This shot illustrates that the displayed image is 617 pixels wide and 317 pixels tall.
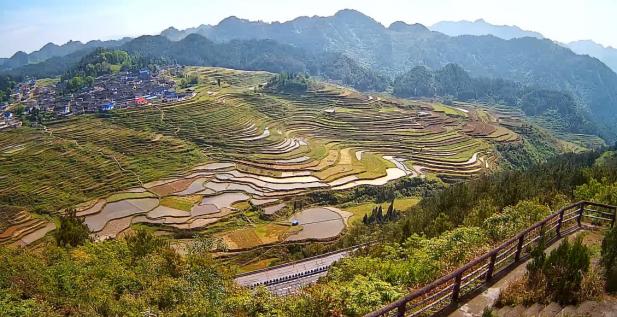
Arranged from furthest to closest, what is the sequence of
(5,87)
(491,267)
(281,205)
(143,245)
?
(5,87), (281,205), (143,245), (491,267)

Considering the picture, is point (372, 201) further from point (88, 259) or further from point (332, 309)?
point (332, 309)

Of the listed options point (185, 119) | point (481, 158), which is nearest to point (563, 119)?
point (481, 158)

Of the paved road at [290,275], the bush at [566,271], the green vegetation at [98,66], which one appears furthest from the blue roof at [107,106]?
the bush at [566,271]

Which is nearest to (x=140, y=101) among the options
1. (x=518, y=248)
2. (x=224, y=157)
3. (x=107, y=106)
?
(x=107, y=106)

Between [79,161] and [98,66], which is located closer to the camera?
[79,161]

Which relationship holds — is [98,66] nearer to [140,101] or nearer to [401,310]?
[140,101]

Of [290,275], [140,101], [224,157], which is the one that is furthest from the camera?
[140,101]

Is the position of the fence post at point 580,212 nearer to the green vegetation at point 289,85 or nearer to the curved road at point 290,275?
the curved road at point 290,275
